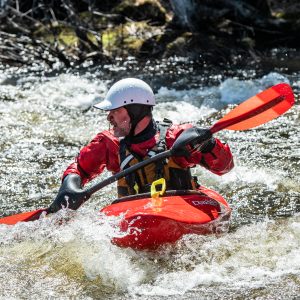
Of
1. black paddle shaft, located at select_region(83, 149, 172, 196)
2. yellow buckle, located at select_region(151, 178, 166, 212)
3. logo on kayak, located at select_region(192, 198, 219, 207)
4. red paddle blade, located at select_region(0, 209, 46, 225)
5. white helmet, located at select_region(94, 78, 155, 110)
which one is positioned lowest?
red paddle blade, located at select_region(0, 209, 46, 225)

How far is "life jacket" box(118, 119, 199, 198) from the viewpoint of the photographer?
5.02 metres

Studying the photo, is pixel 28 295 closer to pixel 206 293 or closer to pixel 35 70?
pixel 206 293

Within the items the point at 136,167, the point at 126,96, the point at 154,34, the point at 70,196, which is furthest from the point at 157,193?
the point at 154,34

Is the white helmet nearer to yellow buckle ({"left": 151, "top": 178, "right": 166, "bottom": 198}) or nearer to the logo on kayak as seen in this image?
yellow buckle ({"left": 151, "top": 178, "right": 166, "bottom": 198})

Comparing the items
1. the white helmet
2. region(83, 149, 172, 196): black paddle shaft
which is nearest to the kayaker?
A: the white helmet

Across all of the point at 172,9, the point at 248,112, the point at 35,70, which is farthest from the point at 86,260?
the point at 172,9

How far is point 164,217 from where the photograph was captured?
448 centimetres

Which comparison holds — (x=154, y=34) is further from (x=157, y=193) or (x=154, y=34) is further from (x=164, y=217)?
(x=164, y=217)

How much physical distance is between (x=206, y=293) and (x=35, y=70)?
26.2 ft

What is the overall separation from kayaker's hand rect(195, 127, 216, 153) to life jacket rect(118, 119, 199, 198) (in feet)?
0.91

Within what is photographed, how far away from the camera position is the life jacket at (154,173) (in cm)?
502

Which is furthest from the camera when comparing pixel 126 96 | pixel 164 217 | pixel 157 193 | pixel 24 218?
pixel 24 218

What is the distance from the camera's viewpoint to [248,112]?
17.0 feet

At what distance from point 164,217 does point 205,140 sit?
0.68m
